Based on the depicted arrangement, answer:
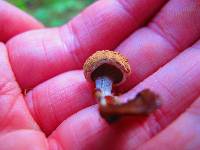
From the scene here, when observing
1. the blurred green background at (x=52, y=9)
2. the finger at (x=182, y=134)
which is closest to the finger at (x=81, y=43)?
the finger at (x=182, y=134)

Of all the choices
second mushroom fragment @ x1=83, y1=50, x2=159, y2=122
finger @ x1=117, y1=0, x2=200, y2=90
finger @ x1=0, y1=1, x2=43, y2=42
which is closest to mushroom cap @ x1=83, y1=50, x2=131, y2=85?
second mushroom fragment @ x1=83, y1=50, x2=159, y2=122

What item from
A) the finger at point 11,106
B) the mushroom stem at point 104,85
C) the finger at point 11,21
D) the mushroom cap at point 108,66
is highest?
the mushroom cap at point 108,66

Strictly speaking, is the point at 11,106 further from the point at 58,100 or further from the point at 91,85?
the point at 91,85

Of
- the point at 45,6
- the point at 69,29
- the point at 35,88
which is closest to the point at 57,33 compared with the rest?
the point at 69,29

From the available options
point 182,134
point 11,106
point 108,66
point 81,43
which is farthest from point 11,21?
point 182,134

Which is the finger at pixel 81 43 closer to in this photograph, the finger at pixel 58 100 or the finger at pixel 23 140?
the finger at pixel 58 100

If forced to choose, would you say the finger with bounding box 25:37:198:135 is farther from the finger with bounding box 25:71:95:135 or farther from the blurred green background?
the blurred green background

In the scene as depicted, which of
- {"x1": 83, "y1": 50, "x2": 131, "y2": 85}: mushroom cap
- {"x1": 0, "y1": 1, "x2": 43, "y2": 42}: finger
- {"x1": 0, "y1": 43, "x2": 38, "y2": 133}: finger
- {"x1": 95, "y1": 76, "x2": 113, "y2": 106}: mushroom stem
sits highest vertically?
{"x1": 83, "y1": 50, "x2": 131, "y2": 85}: mushroom cap

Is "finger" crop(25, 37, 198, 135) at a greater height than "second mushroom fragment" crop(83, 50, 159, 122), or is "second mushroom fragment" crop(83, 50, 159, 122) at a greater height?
"second mushroom fragment" crop(83, 50, 159, 122)
